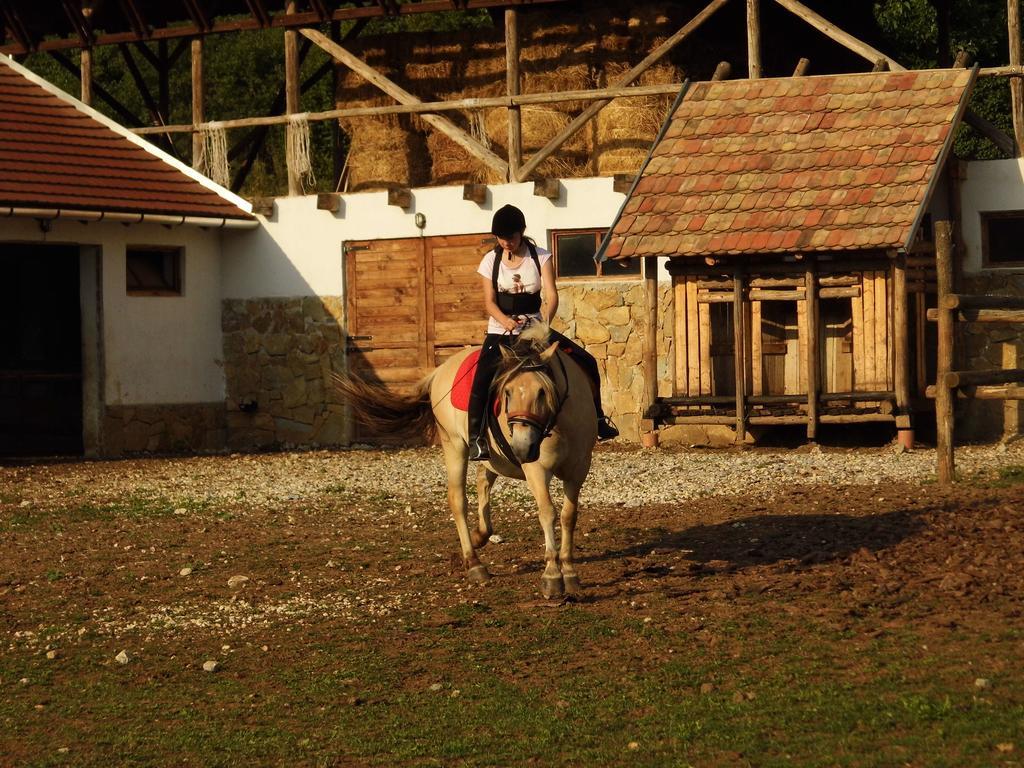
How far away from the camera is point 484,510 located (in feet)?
34.5

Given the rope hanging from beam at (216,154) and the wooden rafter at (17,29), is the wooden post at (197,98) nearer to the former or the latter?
the rope hanging from beam at (216,154)

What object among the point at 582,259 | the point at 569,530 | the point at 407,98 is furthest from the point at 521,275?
the point at 407,98

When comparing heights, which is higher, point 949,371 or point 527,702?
point 949,371

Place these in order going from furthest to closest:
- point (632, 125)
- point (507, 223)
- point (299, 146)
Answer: point (299, 146) < point (632, 125) < point (507, 223)

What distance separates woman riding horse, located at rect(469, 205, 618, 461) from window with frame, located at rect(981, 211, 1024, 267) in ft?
31.3

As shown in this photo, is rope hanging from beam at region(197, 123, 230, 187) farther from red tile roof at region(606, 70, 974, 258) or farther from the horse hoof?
the horse hoof

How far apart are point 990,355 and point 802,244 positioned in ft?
9.26

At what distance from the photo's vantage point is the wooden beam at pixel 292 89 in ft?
69.6

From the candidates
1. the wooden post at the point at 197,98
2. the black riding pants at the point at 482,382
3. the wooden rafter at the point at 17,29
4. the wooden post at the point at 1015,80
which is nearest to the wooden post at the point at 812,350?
the wooden post at the point at 1015,80

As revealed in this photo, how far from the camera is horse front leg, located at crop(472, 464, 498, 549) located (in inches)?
412

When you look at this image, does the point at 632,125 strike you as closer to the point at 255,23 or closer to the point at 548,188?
the point at 548,188

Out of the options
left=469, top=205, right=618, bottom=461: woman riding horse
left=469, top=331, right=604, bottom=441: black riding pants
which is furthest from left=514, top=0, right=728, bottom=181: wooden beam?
left=469, top=331, right=604, bottom=441: black riding pants

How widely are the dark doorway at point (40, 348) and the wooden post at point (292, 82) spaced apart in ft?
9.72

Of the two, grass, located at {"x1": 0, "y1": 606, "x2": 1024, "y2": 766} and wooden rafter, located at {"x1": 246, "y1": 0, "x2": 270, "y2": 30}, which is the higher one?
wooden rafter, located at {"x1": 246, "y1": 0, "x2": 270, "y2": 30}
